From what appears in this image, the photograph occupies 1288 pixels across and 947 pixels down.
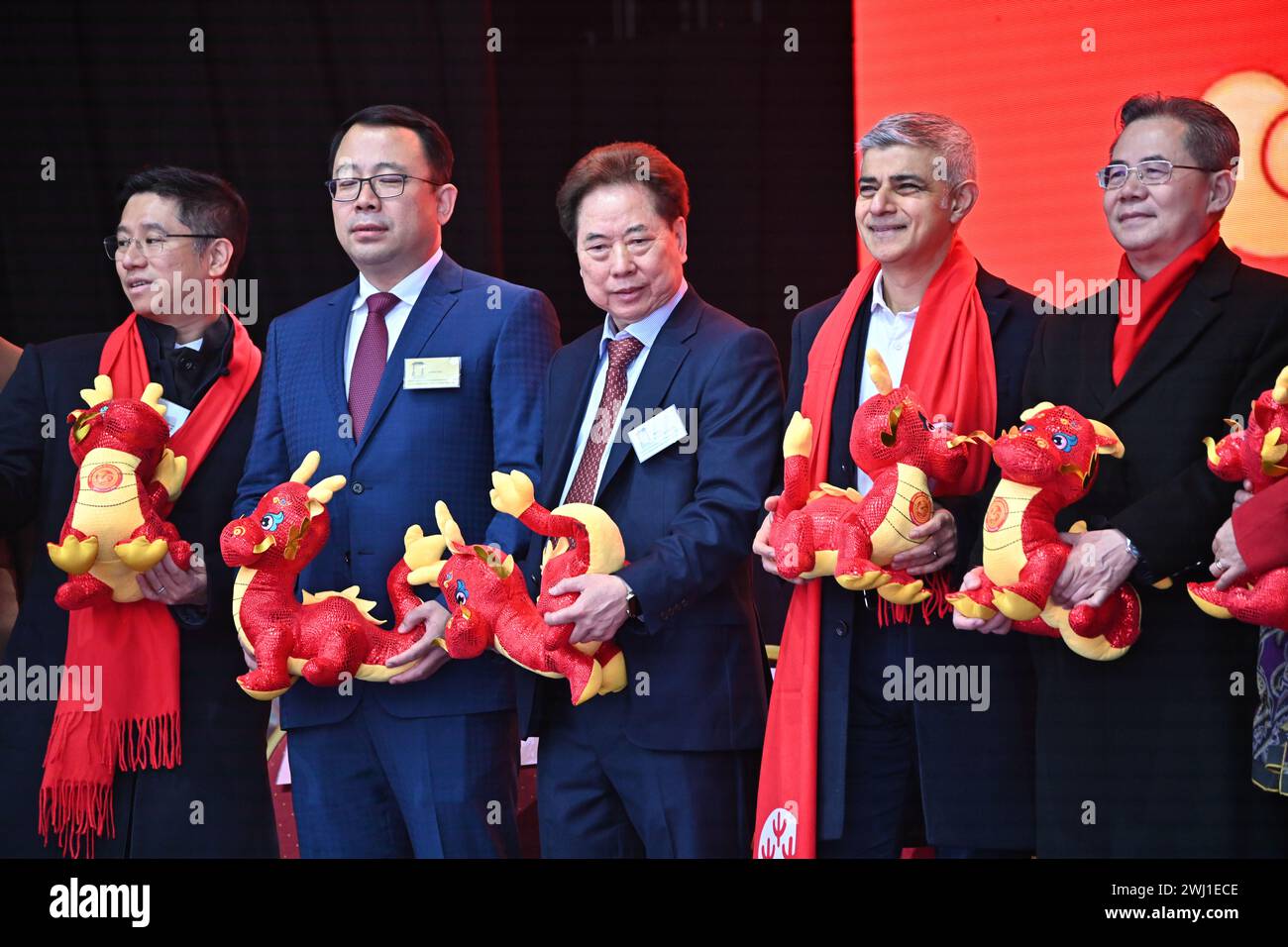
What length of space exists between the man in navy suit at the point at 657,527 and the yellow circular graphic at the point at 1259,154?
3.78 ft

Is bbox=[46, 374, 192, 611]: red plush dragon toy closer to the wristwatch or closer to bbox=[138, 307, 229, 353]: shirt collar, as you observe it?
bbox=[138, 307, 229, 353]: shirt collar

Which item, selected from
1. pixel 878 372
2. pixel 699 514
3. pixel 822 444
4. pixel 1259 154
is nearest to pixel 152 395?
pixel 699 514

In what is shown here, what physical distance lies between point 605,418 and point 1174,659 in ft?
3.96

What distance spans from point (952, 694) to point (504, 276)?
1697 mm

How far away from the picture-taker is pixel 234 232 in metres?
3.47

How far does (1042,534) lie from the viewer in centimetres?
261

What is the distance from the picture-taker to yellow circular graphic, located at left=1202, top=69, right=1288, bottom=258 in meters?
3.18

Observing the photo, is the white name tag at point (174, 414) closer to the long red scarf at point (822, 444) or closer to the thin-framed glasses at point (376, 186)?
the thin-framed glasses at point (376, 186)

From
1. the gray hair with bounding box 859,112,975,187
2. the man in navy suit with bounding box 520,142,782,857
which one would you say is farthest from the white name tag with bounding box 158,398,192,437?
the gray hair with bounding box 859,112,975,187

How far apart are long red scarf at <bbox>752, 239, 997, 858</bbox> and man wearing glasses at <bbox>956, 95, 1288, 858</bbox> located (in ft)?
0.51

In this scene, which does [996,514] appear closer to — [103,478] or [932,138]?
[932,138]

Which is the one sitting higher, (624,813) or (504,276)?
(504,276)
